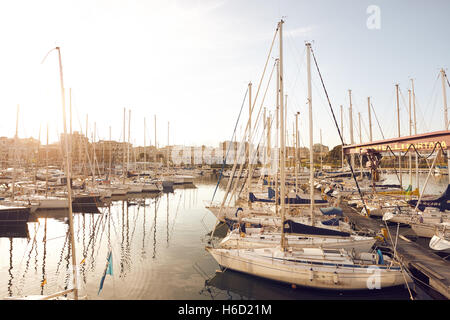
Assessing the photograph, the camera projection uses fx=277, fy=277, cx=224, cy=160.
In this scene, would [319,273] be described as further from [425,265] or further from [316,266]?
[425,265]

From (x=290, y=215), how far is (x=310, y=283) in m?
10.3

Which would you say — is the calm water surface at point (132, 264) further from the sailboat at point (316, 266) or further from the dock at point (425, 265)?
the dock at point (425, 265)

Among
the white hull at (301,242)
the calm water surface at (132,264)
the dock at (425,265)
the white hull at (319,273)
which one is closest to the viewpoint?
the dock at (425,265)

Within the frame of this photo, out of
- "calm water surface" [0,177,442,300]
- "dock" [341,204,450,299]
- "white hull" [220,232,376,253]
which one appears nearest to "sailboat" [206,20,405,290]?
"calm water surface" [0,177,442,300]

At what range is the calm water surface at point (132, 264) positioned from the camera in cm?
1380

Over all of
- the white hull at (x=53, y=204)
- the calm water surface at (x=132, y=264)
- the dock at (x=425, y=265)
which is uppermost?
the white hull at (x=53, y=204)

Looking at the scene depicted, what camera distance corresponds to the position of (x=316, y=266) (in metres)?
13.7

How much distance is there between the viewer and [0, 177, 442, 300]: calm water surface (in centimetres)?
1380

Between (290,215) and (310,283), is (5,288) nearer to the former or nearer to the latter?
(310,283)

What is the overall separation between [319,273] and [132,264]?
1148 centimetres

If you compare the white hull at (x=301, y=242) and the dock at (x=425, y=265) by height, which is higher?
the white hull at (x=301, y=242)

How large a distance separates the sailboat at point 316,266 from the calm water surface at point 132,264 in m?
0.55

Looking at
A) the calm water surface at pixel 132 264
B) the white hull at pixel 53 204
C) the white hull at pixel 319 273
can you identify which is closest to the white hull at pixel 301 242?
the white hull at pixel 319 273
